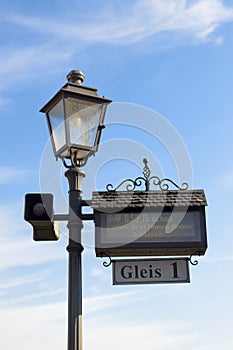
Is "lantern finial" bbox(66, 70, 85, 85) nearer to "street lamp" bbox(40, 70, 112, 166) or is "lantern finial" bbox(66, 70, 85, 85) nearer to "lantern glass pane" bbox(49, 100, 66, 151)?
"street lamp" bbox(40, 70, 112, 166)

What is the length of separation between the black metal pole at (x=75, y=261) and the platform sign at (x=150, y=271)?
39 cm

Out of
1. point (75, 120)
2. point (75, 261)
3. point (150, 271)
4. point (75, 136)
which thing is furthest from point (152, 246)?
point (75, 120)

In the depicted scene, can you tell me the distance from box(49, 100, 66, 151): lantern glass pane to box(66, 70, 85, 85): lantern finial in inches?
18.6

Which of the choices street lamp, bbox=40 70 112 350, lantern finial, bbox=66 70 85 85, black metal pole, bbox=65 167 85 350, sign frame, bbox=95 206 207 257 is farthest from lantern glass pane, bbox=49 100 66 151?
sign frame, bbox=95 206 207 257

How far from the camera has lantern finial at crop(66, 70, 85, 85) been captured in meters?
5.83

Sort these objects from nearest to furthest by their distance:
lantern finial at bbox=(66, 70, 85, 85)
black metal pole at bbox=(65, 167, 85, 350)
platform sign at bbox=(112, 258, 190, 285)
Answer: black metal pole at bbox=(65, 167, 85, 350) → platform sign at bbox=(112, 258, 190, 285) → lantern finial at bbox=(66, 70, 85, 85)

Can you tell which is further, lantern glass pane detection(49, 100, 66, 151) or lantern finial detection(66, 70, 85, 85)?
lantern finial detection(66, 70, 85, 85)

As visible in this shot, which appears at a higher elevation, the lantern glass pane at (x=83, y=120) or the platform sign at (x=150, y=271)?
the lantern glass pane at (x=83, y=120)

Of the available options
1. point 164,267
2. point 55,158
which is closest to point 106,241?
point 164,267

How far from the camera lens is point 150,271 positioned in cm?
545

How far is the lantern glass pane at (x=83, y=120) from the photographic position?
5.39 m

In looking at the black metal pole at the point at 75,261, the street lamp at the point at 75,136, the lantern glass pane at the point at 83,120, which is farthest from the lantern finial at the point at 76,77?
the black metal pole at the point at 75,261

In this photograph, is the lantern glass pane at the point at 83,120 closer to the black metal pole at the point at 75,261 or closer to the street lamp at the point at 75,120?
the street lamp at the point at 75,120

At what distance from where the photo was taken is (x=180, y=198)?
557 centimetres
